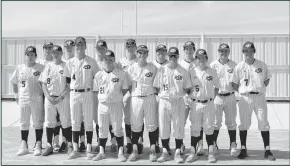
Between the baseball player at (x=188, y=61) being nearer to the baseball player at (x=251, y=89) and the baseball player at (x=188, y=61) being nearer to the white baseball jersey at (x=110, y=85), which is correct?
the baseball player at (x=251, y=89)

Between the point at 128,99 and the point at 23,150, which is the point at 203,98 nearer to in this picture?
the point at 128,99

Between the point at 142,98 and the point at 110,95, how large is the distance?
61cm

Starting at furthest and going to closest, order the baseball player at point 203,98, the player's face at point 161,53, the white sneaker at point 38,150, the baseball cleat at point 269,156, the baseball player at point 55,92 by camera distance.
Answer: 1. the white sneaker at point 38,150
2. the baseball player at point 55,92
3. the player's face at point 161,53
4. the baseball cleat at point 269,156
5. the baseball player at point 203,98

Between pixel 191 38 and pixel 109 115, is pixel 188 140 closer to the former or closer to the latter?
pixel 109 115

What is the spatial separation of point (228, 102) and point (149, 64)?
5.98 ft

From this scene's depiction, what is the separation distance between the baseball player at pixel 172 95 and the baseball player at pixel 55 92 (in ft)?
6.29

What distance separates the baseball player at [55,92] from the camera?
7.54 meters

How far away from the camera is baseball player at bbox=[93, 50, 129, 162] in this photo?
7.12 meters

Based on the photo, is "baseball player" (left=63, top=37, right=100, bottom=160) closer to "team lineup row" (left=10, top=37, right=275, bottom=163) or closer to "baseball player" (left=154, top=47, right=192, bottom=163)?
"team lineup row" (left=10, top=37, right=275, bottom=163)

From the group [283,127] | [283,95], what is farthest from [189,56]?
[283,95]

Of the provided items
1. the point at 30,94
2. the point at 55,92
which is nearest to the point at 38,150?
the point at 30,94

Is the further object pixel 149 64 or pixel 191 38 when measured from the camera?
pixel 191 38

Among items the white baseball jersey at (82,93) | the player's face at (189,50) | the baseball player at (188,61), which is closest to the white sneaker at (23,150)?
the white baseball jersey at (82,93)

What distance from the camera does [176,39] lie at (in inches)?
632
